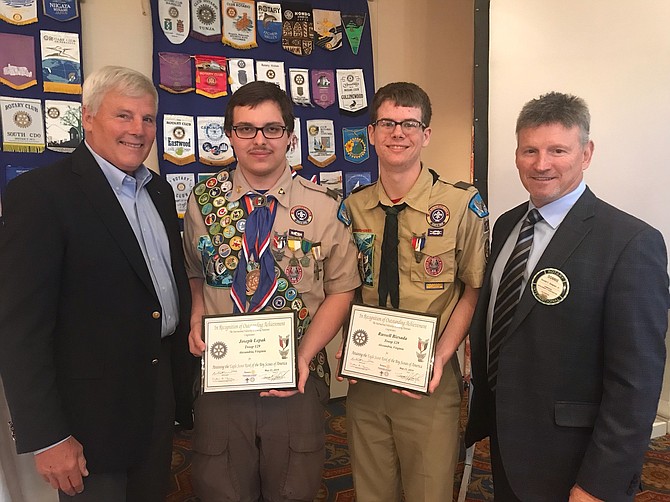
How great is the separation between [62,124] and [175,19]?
92 cm

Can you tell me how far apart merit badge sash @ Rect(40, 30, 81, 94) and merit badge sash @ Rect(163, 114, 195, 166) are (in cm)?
52

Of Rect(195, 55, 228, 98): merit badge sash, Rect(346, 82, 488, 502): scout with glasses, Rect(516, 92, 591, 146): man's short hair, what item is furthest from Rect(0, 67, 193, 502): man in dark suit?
Rect(195, 55, 228, 98): merit badge sash

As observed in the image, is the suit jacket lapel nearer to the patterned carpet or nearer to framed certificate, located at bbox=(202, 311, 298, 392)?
framed certificate, located at bbox=(202, 311, 298, 392)

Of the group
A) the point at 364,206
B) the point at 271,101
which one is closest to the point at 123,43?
the point at 271,101

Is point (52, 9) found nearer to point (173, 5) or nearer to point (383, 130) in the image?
point (173, 5)

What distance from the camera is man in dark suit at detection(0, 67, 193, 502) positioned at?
1.45 m

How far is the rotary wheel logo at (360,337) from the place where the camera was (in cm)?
177

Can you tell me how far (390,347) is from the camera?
174 cm

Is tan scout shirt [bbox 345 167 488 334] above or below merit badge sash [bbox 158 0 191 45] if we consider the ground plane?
below

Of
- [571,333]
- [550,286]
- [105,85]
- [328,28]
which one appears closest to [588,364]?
[571,333]

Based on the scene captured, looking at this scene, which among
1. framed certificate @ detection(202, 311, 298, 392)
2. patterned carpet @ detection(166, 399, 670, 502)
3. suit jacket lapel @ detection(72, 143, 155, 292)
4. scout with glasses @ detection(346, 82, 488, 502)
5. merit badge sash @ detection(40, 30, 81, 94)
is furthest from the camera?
merit badge sash @ detection(40, 30, 81, 94)

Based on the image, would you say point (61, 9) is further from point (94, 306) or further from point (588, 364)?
point (588, 364)

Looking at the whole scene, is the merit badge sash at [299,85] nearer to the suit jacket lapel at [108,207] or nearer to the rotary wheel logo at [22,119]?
the rotary wheel logo at [22,119]

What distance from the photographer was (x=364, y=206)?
2.03 metres
